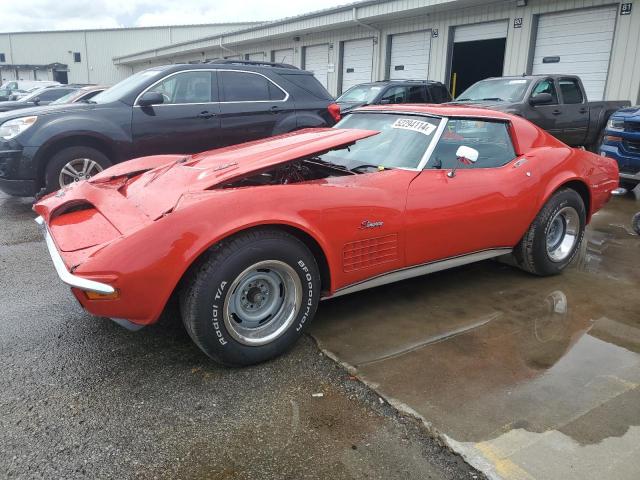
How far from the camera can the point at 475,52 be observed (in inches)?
611

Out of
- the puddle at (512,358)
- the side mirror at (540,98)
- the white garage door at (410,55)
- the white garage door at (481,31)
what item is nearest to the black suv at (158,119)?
the side mirror at (540,98)

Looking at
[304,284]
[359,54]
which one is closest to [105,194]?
[304,284]

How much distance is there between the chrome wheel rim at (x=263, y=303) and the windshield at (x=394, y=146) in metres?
1.07

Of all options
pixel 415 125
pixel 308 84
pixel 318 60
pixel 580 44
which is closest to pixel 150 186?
pixel 415 125

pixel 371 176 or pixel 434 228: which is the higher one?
pixel 371 176

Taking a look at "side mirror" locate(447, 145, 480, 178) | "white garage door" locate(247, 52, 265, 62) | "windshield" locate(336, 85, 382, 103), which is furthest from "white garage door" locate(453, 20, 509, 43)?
"white garage door" locate(247, 52, 265, 62)

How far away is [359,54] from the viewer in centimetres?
1728

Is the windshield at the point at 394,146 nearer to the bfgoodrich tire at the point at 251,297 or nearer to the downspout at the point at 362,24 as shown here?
the bfgoodrich tire at the point at 251,297

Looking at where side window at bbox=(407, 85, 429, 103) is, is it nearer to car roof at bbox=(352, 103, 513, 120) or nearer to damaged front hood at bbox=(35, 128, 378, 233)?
car roof at bbox=(352, 103, 513, 120)

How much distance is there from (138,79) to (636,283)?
6.18 meters

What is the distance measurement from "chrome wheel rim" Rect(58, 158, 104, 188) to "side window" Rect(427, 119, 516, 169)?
436 centimetres

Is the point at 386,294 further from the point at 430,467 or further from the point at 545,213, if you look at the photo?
the point at 430,467

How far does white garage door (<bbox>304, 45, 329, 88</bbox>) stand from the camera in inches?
746

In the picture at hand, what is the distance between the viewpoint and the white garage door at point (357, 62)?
16.9 metres
